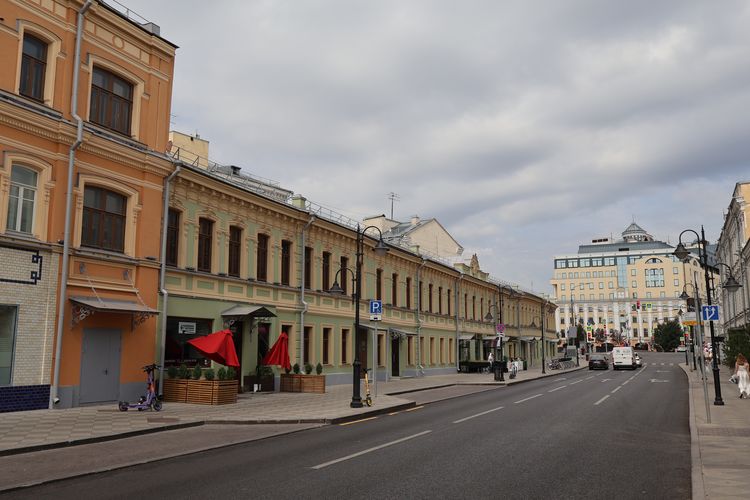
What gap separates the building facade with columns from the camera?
148m

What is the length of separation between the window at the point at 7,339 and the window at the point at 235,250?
350 inches

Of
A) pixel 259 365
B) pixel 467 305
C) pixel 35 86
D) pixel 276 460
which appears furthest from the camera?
pixel 467 305

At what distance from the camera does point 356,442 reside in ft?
39.9

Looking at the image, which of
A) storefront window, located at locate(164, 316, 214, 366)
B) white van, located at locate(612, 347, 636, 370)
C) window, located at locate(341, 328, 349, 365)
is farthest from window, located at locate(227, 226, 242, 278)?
white van, located at locate(612, 347, 636, 370)

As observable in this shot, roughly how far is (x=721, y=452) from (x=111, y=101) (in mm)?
18860

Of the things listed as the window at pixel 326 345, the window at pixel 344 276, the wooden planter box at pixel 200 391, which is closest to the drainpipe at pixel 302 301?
the window at pixel 326 345

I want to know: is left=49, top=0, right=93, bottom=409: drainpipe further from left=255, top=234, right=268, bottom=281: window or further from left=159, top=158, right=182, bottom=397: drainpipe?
left=255, top=234, right=268, bottom=281: window

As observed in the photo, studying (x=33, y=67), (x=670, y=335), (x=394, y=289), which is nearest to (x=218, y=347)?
(x=33, y=67)

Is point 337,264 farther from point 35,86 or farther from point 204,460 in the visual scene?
point 204,460

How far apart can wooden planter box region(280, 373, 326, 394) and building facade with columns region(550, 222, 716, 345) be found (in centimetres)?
12885

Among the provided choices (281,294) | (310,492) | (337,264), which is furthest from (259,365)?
(310,492)

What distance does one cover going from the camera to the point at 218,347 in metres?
19.5

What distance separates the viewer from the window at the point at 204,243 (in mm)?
22953

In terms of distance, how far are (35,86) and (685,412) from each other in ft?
69.4
